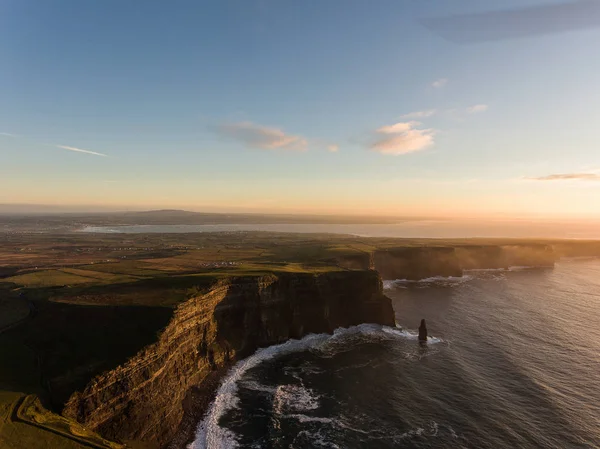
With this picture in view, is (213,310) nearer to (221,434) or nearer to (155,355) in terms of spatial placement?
(155,355)

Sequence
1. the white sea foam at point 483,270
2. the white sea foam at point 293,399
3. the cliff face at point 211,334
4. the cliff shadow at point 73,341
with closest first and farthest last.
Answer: the cliff shadow at point 73,341, the cliff face at point 211,334, the white sea foam at point 293,399, the white sea foam at point 483,270

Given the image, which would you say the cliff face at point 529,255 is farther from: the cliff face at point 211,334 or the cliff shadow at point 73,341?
the cliff shadow at point 73,341

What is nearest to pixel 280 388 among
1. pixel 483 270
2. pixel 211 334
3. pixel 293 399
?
pixel 293 399

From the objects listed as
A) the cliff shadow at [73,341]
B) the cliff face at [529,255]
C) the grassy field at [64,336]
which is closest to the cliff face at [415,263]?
the cliff face at [529,255]

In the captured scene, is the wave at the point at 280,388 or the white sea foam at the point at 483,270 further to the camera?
the white sea foam at the point at 483,270

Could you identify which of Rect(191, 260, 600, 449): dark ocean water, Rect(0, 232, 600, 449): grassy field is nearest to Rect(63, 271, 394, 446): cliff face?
Rect(0, 232, 600, 449): grassy field

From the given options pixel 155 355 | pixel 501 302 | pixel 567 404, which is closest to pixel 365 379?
pixel 567 404

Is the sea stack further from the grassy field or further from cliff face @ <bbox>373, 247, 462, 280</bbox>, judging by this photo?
cliff face @ <bbox>373, 247, 462, 280</bbox>
